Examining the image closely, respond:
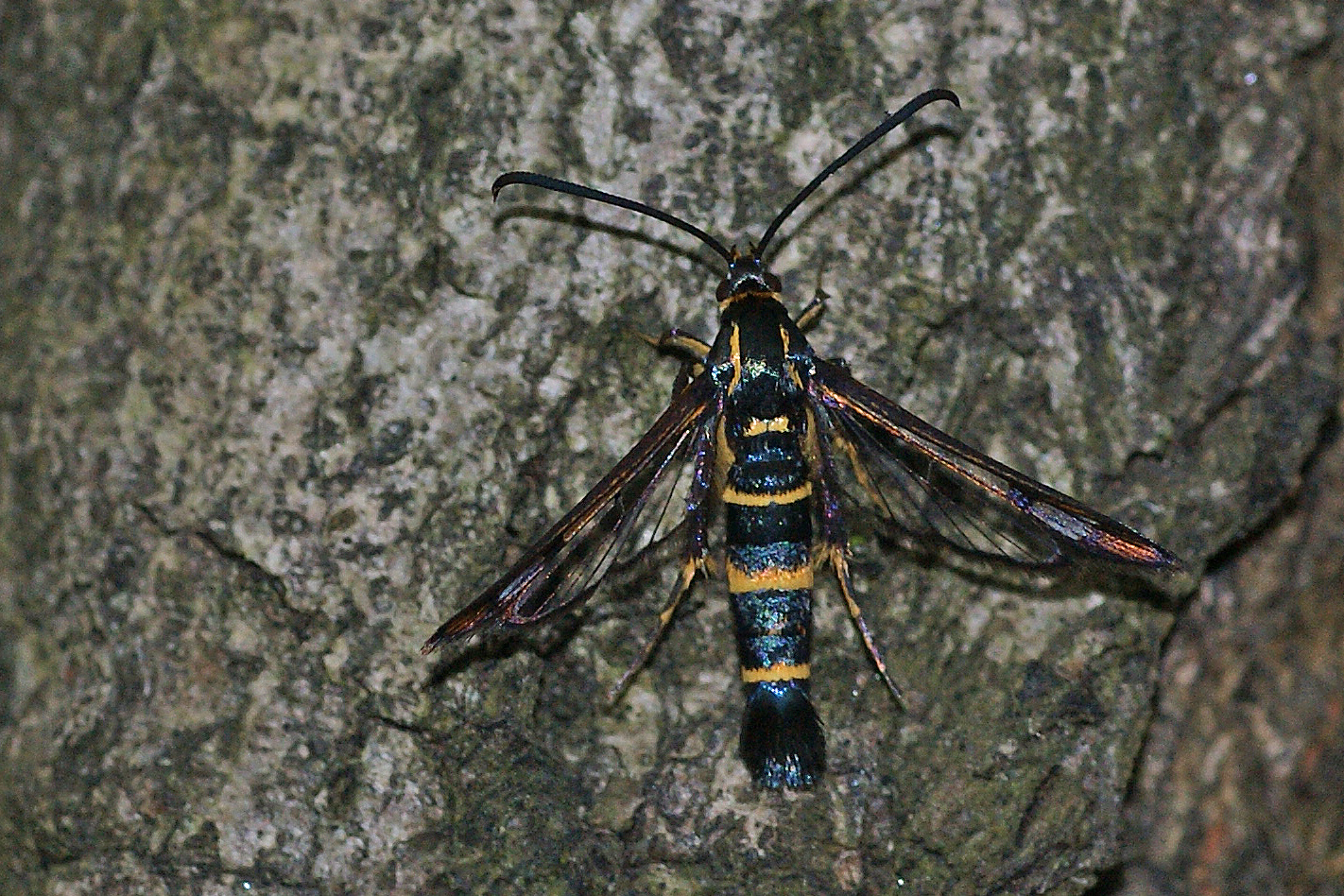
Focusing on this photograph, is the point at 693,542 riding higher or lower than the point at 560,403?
lower

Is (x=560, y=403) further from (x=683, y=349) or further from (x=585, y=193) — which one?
(x=585, y=193)

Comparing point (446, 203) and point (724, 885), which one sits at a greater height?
point (446, 203)

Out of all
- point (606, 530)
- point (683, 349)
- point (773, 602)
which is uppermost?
point (683, 349)

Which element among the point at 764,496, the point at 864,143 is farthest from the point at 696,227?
the point at 764,496

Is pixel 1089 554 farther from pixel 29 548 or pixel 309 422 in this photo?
pixel 29 548

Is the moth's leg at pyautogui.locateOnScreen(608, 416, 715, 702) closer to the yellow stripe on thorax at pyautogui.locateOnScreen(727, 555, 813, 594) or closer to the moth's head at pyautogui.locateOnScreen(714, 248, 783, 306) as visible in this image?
the yellow stripe on thorax at pyautogui.locateOnScreen(727, 555, 813, 594)

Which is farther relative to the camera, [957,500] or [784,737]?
[957,500]

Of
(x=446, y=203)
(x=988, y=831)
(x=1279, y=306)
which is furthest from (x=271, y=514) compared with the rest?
(x=1279, y=306)

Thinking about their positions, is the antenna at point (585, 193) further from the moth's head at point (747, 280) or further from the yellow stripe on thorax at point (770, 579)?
the yellow stripe on thorax at point (770, 579)
